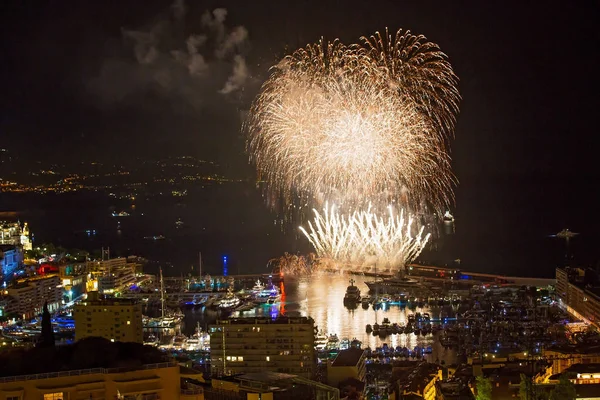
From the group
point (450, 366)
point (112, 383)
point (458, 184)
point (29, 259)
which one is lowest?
point (450, 366)

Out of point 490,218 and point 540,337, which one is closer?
point 540,337

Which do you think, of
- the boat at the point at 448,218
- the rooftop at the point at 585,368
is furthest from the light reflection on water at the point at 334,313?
the boat at the point at 448,218

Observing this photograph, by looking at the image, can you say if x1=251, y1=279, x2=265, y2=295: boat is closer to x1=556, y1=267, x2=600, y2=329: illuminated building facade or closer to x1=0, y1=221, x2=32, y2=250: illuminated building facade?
x1=556, y1=267, x2=600, y2=329: illuminated building facade

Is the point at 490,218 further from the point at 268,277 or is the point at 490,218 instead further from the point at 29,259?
the point at 29,259

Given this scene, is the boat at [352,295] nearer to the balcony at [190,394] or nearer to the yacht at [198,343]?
the yacht at [198,343]

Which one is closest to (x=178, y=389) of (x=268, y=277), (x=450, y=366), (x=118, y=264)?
(x=450, y=366)

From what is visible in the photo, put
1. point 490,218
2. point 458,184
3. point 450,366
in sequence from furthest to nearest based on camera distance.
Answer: point 458,184
point 490,218
point 450,366
